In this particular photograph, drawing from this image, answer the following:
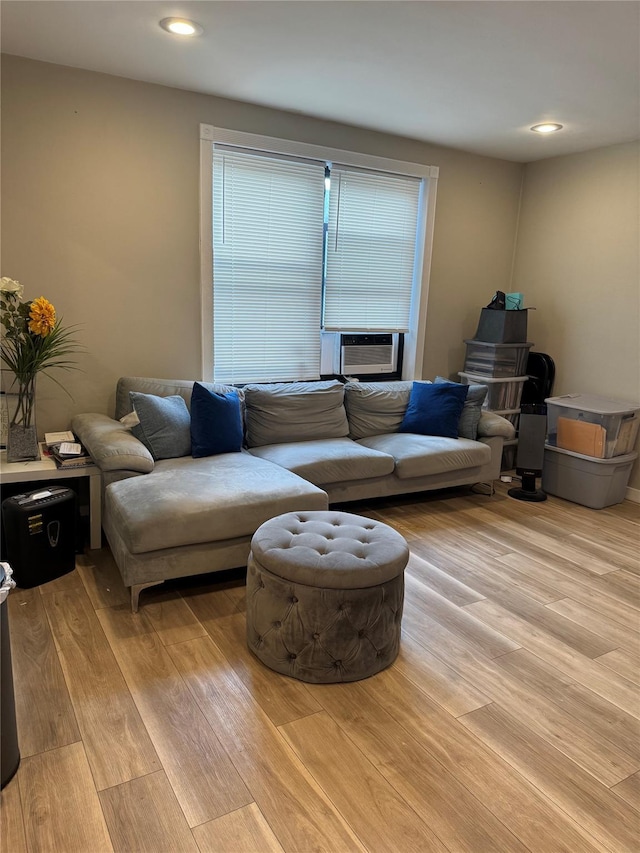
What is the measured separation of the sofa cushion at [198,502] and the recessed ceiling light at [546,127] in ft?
9.66

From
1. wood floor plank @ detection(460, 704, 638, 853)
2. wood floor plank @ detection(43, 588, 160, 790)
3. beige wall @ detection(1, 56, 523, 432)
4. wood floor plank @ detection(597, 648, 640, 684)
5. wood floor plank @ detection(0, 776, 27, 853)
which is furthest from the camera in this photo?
beige wall @ detection(1, 56, 523, 432)

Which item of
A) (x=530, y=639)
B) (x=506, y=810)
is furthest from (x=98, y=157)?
(x=506, y=810)

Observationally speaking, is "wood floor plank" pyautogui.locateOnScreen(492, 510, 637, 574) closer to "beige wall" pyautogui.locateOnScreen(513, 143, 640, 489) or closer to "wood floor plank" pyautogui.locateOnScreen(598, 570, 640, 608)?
"wood floor plank" pyautogui.locateOnScreen(598, 570, 640, 608)

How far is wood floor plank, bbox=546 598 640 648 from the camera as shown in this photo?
2594 mm

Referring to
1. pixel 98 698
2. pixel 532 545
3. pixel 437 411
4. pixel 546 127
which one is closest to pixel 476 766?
pixel 98 698

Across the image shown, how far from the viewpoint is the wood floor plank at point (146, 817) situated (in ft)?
5.03

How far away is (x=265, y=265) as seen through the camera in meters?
4.18

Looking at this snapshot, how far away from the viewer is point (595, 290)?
15.3ft

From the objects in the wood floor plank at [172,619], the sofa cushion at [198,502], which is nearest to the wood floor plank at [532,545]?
the sofa cushion at [198,502]

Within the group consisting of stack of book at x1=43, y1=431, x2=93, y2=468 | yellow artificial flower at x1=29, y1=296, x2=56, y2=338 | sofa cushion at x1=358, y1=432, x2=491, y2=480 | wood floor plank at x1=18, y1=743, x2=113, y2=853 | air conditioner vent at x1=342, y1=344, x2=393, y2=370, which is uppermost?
yellow artificial flower at x1=29, y1=296, x2=56, y2=338

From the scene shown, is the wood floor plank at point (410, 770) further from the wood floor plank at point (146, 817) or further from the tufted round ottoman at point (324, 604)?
the wood floor plank at point (146, 817)

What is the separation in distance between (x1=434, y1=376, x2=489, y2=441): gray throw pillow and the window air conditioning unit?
0.69 m

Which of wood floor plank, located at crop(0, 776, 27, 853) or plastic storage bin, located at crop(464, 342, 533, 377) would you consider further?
plastic storage bin, located at crop(464, 342, 533, 377)

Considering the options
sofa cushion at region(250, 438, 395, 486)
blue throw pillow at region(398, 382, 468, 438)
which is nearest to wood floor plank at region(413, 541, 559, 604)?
sofa cushion at region(250, 438, 395, 486)
